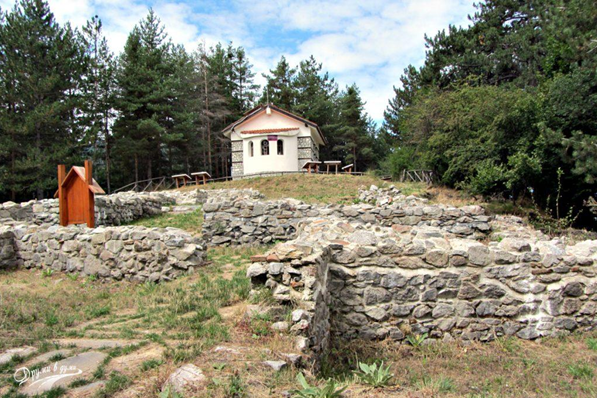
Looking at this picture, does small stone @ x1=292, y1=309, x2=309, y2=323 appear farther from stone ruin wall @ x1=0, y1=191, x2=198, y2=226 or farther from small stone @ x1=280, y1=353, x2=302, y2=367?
stone ruin wall @ x1=0, y1=191, x2=198, y2=226

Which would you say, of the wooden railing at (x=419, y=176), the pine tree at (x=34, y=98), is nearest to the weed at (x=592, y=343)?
the wooden railing at (x=419, y=176)

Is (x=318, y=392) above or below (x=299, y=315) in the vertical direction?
below

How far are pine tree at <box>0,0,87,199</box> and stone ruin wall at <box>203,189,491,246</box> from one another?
74.0ft

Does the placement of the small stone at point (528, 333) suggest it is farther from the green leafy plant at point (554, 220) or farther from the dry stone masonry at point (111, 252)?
the dry stone masonry at point (111, 252)

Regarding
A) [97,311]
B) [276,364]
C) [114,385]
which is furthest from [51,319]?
[276,364]

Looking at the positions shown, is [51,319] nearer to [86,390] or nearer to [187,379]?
[86,390]

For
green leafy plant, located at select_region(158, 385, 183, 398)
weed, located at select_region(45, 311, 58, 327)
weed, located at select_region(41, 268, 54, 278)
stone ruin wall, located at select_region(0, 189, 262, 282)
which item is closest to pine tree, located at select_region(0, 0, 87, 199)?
stone ruin wall, located at select_region(0, 189, 262, 282)

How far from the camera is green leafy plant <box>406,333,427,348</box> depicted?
456 centimetres

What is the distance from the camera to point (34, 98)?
91.6 feet

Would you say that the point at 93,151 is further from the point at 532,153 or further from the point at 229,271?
the point at 532,153

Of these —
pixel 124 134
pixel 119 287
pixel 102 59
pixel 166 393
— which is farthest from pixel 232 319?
pixel 102 59

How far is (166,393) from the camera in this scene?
2590 millimetres

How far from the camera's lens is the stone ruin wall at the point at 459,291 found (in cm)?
462

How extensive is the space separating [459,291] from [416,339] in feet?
2.81
